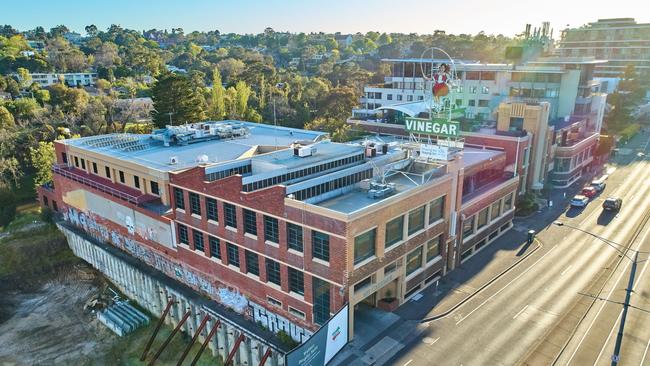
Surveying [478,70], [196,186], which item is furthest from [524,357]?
[478,70]

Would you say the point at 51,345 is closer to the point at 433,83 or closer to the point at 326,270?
the point at 326,270

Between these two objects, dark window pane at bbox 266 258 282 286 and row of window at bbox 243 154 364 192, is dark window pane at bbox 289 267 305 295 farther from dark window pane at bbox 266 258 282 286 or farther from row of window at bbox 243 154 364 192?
row of window at bbox 243 154 364 192

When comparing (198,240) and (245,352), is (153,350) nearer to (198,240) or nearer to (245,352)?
(245,352)

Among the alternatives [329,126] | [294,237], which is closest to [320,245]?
[294,237]

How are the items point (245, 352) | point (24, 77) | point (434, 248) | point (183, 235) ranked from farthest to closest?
point (24, 77)
point (183, 235)
point (434, 248)
point (245, 352)

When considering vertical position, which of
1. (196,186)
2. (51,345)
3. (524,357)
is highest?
(196,186)

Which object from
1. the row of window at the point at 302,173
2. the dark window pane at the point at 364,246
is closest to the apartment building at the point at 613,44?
the row of window at the point at 302,173

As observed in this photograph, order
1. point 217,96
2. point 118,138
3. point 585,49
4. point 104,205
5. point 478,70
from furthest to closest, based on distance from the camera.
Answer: point 585,49 → point 217,96 → point 478,70 → point 118,138 → point 104,205
